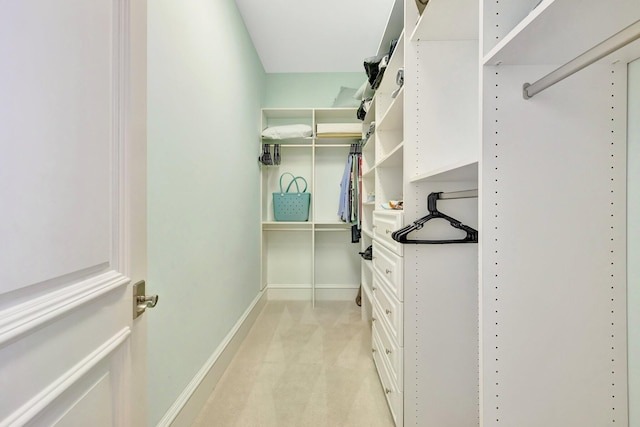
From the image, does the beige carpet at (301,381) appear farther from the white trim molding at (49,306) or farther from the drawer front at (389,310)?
the white trim molding at (49,306)

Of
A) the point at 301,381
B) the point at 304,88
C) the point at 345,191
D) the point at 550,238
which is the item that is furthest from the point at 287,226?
the point at 550,238

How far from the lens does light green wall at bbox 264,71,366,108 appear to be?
133 inches

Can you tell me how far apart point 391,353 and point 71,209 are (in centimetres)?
151

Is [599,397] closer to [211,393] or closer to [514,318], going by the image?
[514,318]

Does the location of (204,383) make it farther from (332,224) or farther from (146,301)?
(332,224)

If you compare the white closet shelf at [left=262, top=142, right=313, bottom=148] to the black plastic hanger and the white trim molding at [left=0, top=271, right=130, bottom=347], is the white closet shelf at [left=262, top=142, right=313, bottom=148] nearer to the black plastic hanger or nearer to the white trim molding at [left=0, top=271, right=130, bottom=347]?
the black plastic hanger

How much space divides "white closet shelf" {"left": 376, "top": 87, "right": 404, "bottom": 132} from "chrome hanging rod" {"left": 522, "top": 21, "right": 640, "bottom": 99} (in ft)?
2.75

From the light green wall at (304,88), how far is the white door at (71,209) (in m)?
2.76

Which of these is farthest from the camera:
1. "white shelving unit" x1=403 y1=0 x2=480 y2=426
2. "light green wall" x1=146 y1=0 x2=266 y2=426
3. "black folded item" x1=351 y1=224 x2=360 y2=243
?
"black folded item" x1=351 y1=224 x2=360 y2=243

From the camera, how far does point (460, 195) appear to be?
1.20m

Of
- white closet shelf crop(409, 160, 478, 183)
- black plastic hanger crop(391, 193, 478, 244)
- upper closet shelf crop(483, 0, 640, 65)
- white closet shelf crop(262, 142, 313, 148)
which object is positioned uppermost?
white closet shelf crop(262, 142, 313, 148)

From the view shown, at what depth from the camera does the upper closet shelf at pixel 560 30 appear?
0.58 m

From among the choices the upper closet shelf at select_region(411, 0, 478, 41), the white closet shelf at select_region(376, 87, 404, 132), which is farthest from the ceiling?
the upper closet shelf at select_region(411, 0, 478, 41)

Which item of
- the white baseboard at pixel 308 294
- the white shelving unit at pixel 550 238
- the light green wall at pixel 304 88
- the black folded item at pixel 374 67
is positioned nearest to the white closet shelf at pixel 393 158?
the black folded item at pixel 374 67
